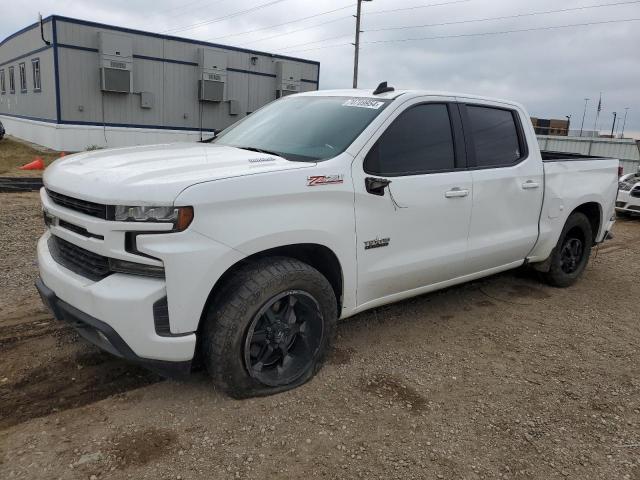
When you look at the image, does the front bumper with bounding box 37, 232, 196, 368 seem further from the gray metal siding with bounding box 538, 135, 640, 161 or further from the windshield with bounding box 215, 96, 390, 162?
the gray metal siding with bounding box 538, 135, 640, 161

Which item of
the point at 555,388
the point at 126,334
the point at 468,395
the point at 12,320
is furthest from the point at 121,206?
the point at 555,388

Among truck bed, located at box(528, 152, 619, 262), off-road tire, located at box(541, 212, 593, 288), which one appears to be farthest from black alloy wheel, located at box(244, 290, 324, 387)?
off-road tire, located at box(541, 212, 593, 288)

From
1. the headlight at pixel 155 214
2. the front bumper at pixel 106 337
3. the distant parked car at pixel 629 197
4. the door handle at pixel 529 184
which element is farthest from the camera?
the distant parked car at pixel 629 197

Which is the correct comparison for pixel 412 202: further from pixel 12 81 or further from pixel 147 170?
pixel 12 81

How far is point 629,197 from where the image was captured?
11.4 meters

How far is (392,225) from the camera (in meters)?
3.57

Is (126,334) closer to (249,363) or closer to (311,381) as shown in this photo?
(249,363)

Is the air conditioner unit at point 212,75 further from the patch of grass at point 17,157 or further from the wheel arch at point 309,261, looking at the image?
the wheel arch at point 309,261

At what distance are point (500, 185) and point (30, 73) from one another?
887 inches

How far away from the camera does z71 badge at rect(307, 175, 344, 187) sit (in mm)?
3096

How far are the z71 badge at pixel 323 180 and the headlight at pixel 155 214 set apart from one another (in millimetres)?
784

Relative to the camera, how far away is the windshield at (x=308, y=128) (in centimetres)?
350

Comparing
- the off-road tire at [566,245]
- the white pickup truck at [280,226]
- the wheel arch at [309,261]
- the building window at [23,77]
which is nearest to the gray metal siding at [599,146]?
the off-road tire at [566,245]

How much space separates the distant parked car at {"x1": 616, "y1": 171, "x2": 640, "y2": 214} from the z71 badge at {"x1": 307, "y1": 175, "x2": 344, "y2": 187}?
10.2 meters
